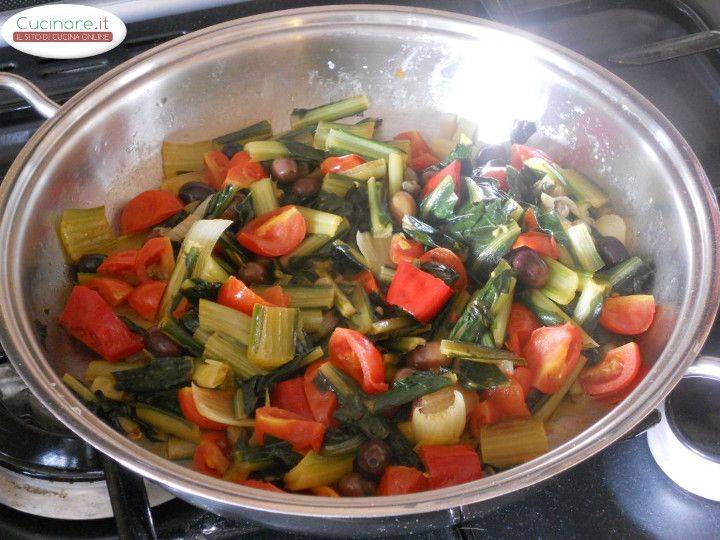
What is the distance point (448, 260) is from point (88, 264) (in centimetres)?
90

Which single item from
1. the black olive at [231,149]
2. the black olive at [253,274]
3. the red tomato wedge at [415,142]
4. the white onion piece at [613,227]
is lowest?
the black olive at [253,274]

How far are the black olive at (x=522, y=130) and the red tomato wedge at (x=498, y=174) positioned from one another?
0.53ft

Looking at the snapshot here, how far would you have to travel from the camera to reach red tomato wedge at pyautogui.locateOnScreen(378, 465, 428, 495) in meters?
1.45

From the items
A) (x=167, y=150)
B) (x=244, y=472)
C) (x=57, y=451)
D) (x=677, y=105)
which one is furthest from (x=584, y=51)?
(x=57, y=451)

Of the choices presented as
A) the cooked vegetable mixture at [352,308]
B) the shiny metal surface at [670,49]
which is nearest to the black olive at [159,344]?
the cooked vegetable mixture at [352,308]

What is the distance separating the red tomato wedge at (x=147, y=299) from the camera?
178cm

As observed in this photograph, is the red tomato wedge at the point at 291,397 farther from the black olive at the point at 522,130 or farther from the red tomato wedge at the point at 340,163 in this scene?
the black olive at the point at 522,130

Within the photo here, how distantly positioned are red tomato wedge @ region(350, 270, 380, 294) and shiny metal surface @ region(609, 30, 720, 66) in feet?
3.29

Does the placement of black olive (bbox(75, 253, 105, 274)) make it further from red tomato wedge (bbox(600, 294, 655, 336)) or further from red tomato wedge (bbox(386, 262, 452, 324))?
red tomato wedge (bbox(600, 294, 655, 336))

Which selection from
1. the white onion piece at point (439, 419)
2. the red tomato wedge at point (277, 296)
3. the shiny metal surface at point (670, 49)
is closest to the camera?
the white onion piece at point (439, 419)

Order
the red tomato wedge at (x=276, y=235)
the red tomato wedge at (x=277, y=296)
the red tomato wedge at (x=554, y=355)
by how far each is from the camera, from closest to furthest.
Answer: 1. the red tomato wedge at (x=554, y=355)
2. the red tomato wedge at (x=277, y=296)
3. the red tomato wedge at (x=276, y=235)

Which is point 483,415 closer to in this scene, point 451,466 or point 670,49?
point 451,466

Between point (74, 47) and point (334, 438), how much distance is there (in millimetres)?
1491

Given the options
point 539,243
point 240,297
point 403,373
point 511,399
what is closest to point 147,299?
point 240,297
